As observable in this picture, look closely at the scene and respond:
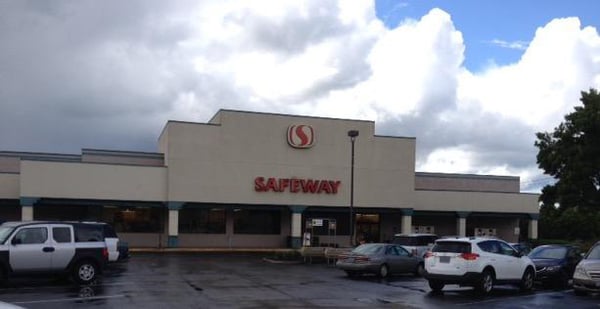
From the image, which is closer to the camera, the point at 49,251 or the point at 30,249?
the point at 30,249

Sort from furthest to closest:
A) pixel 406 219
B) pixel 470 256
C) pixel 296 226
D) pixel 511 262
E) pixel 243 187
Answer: pixel 406 219, pixel 296 226, pixel 243 187, pixel 511 262, pixel 470 256

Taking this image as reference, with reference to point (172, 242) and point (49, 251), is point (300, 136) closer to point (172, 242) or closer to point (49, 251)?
point (172, 242)

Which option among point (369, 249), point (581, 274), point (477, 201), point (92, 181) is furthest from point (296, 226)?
point (581, 274)

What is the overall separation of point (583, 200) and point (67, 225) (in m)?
44.1

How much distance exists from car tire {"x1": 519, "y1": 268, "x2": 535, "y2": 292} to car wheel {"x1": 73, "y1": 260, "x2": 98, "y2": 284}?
13308mm

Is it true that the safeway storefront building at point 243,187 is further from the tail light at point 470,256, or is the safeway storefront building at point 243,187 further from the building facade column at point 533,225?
the tail light at point 470,256

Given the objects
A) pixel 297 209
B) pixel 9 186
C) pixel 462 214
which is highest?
pixel 9 186

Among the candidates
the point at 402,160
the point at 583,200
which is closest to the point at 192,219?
the point at 402,160

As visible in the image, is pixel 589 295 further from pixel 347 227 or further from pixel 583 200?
pixel 583 200

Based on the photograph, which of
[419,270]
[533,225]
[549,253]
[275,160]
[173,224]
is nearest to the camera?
[549,253]

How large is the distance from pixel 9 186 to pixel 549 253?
32736 millimetres

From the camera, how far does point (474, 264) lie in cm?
1947

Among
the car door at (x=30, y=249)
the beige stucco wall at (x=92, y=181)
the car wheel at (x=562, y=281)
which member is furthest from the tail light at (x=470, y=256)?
the beige stucco wall at (x=92, y=181)

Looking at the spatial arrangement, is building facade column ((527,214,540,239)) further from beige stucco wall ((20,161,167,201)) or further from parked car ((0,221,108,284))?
parked car ((0,221,108,284))
